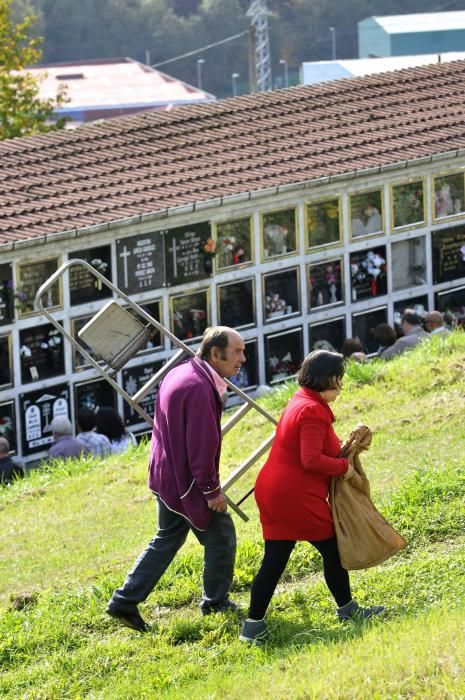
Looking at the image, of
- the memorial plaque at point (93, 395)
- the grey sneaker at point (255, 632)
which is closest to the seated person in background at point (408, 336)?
the memorial plaque at point (93, 395)

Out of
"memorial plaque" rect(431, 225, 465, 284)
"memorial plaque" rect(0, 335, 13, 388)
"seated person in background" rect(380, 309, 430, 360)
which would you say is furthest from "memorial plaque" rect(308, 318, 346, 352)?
"memorial plaque" rect(0, 335, 13, 388)

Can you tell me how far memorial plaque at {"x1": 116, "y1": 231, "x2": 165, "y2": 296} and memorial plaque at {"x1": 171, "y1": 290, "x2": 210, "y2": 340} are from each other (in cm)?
31

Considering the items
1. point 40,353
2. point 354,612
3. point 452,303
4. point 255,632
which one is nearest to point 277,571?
point 255,632

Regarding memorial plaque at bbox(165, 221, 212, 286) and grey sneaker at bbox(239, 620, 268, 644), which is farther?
Result: memorial plaque at bbox(165, 221, 212, 286)

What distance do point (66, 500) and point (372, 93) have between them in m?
7.95

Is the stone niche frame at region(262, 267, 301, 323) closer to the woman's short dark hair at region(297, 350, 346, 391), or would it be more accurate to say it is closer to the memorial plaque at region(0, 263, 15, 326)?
the memorial plaque at region(0, 263, 15, 326)

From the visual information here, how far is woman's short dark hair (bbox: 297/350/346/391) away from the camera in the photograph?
19.0ft

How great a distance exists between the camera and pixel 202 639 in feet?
20.4

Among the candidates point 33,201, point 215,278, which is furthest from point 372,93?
point 33,201

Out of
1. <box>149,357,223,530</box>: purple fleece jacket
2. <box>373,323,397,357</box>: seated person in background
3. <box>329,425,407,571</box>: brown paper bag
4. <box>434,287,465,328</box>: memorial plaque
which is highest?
<box>149,357,223,530</box>: purple fleece jacket

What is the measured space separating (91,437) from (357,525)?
6.16 metres

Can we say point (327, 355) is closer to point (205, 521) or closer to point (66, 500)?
point (205, 521)

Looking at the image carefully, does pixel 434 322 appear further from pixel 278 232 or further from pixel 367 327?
pixel 278 232

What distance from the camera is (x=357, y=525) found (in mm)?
5926
